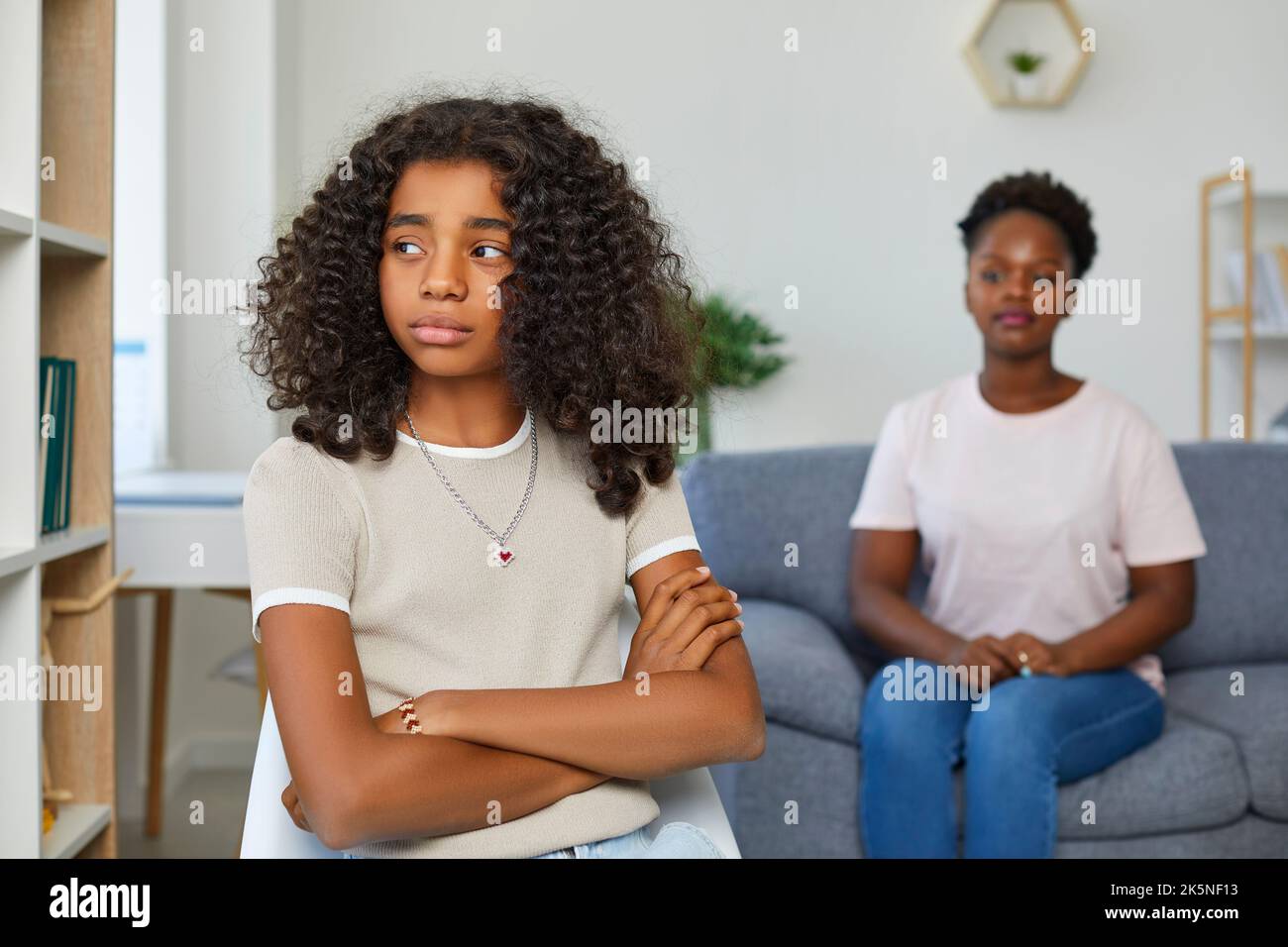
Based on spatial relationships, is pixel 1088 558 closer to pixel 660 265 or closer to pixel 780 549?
pixel 780 549

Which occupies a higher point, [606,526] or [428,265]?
[428,265]

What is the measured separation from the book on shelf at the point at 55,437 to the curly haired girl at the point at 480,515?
1.38 feet

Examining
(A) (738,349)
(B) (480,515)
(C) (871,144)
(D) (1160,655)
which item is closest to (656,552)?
Answer: (B) (480,515)

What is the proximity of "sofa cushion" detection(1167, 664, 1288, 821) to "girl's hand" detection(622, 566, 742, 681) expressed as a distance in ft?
3.55

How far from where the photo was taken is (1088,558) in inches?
73.6

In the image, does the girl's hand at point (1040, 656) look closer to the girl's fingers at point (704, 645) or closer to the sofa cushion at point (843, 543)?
the sofa cushion at point (843, 543)

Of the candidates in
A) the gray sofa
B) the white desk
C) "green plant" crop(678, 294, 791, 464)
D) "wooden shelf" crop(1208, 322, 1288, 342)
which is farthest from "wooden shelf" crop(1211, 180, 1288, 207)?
the white desk

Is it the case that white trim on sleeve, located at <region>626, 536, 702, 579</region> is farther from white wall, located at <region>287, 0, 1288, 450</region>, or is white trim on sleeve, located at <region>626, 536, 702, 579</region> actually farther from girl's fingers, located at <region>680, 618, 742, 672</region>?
white wall, located at <region>287, 0, 1288, 450</region>

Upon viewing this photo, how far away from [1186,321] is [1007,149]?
73cm

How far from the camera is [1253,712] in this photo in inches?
72.2

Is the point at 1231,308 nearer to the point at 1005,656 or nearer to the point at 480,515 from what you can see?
the point at 1005,656

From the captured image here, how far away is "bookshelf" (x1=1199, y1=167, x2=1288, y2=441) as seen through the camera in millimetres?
3627
